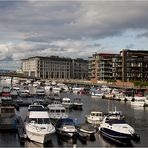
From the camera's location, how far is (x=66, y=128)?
55.7 metres

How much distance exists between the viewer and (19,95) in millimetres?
139625

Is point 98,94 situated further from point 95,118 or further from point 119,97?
point 95,118

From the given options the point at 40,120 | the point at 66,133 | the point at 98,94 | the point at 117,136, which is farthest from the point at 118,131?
the point at 98,94

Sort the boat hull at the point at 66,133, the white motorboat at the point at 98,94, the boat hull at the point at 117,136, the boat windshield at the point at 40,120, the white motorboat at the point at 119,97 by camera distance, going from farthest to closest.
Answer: the white motorboat at the point at 98,94 → the white motorboat at the point at 119,97 → the boat windshield at the point at 40,120 → the boat hull at the point at 66,133 → the boat hull at the point at 117,136

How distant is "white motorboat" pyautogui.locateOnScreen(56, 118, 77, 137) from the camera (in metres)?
55.0

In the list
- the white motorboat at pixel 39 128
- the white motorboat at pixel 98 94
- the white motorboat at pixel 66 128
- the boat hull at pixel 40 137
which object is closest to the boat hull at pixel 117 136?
the white motorboat at pixel 66 128

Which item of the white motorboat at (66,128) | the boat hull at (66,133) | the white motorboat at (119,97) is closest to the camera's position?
the boat hull at (66,133)

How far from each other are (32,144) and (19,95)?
293 ft

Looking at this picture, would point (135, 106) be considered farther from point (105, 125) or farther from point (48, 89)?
point (48, 89)

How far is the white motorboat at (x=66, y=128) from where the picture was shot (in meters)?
55.0

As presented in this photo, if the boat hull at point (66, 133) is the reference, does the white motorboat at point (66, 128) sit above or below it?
above

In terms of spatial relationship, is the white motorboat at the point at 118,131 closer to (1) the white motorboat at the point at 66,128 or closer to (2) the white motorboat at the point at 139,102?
(1) the white motorboat at the point at 66,128

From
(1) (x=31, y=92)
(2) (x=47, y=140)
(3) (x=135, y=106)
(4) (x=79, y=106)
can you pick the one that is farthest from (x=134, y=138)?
(1) (x=31, y=92)

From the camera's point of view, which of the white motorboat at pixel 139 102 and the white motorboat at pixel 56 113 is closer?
the white motorboat at pixel 56 113
